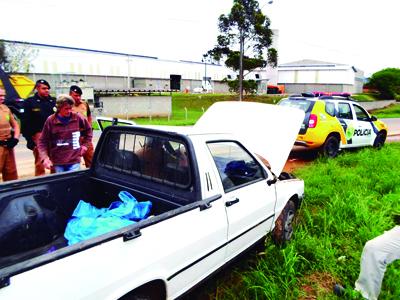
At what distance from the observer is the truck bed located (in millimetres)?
2678

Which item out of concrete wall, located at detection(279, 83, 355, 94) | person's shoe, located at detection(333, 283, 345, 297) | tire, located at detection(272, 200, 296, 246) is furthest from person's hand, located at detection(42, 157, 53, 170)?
concrete wall, located at detection(279, 83, 355, 94)

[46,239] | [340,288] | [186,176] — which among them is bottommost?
[340,288]

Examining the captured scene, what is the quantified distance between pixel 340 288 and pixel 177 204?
1811 millimetres

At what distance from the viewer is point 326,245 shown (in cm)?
381

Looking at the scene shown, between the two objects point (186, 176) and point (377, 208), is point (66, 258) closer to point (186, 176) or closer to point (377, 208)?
point (186, 176)

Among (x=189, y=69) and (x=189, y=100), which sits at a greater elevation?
(x=189, y=69)

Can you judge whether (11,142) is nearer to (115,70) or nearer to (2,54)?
(2,54)

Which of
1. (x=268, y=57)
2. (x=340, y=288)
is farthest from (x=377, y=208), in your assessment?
(x=268, y=57)

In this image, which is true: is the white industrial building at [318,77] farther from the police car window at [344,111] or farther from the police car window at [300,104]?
the police car window at [300,104]

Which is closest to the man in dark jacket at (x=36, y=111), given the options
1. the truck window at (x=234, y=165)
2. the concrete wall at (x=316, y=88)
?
the truck window at (x=234, y=165)

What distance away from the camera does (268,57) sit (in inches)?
1153

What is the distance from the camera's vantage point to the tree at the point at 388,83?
41.8 meters

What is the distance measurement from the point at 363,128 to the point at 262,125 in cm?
558

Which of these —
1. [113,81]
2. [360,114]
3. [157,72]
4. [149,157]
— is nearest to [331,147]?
[360,114]
